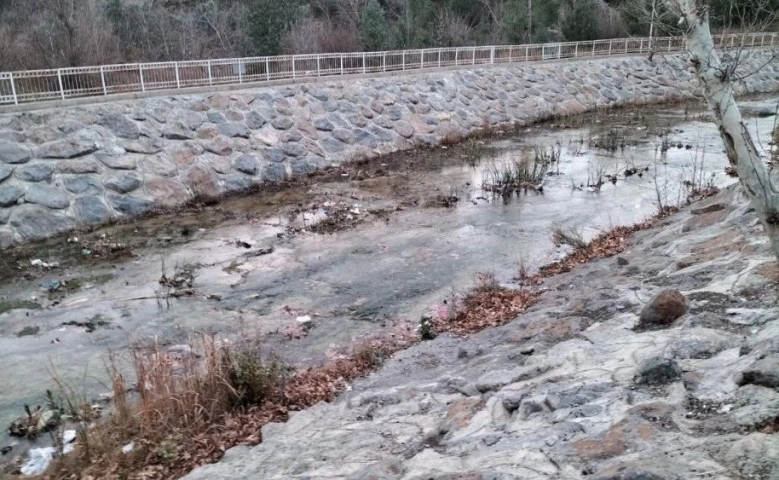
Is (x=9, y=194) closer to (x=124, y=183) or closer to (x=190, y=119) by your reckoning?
(x=124, y=183)

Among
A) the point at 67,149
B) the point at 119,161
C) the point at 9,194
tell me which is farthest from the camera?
the point at 119,161

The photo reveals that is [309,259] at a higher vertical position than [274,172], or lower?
lower

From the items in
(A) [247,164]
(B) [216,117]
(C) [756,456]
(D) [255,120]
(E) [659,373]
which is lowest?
(A) [247,164]

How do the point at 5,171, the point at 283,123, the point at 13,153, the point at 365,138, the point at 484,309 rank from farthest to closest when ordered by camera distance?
the point at 365,138
the point at 283,123
the point at 13,153
the point at 5,171
the point at 484,309

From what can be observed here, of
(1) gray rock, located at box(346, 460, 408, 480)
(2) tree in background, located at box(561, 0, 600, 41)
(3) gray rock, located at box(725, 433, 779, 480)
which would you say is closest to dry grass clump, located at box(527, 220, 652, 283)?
(1) gray rock, located at box(346, 460, 408, 480)

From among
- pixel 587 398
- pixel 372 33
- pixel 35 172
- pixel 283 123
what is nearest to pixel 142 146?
pixel 35 172

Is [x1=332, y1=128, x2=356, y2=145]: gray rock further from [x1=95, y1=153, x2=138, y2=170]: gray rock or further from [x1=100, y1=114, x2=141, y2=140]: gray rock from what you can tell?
[x1=95, y1=153, x2=138, y2=170]: gray rock

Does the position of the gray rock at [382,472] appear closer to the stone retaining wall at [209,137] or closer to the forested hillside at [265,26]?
the stone retaining wall at [209,137]

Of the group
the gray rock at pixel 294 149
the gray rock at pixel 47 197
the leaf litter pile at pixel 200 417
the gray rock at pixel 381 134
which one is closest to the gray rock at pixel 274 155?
the gray rock at pixel 294 149

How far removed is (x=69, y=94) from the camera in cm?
1390

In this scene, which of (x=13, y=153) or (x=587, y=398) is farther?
(x=13, y=153)

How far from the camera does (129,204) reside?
12.8 metres

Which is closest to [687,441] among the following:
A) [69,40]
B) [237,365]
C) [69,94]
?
[237,365]

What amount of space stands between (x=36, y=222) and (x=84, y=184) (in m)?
1.35
